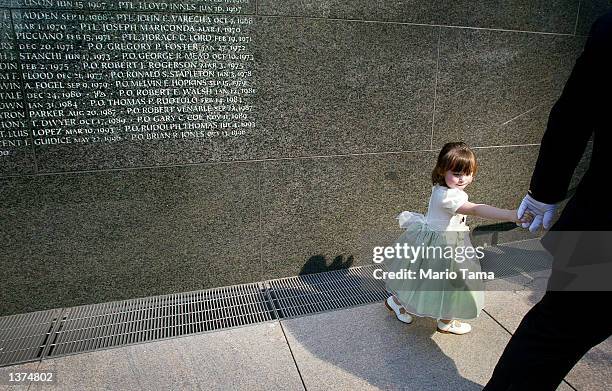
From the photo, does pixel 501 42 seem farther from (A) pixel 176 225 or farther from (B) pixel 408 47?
(A) pixel 176 225

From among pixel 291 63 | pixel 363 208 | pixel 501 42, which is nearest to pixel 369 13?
pixel 291 63

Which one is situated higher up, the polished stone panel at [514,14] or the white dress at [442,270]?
the polished stone panel at [514,14]

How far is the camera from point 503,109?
4.31 meters

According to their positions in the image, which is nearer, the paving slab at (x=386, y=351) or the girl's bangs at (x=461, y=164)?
the paving slab at (x=386, y=351)

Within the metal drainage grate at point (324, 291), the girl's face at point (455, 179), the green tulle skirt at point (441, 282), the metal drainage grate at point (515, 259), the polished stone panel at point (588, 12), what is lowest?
the metal drainage grate at point (324, 291)

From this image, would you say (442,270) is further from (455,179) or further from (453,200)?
(455,179)

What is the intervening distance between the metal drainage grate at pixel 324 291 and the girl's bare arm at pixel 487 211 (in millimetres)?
1139

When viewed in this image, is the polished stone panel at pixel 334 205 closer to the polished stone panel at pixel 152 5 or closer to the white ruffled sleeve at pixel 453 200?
the white ruffled sleeve at pixel 453 200

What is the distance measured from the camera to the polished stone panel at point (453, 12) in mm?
3463

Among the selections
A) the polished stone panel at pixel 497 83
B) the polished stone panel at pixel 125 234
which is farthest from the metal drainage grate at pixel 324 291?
the polished stone panel at pixel 497 83

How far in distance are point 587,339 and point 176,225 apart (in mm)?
2849

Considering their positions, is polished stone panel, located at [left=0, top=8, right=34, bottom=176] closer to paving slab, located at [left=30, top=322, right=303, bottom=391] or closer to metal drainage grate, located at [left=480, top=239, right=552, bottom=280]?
paving slab, located at [left=30, top=322, right=303, bottom=391]

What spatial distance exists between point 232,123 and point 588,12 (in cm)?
377

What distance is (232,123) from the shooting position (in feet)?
11.4
